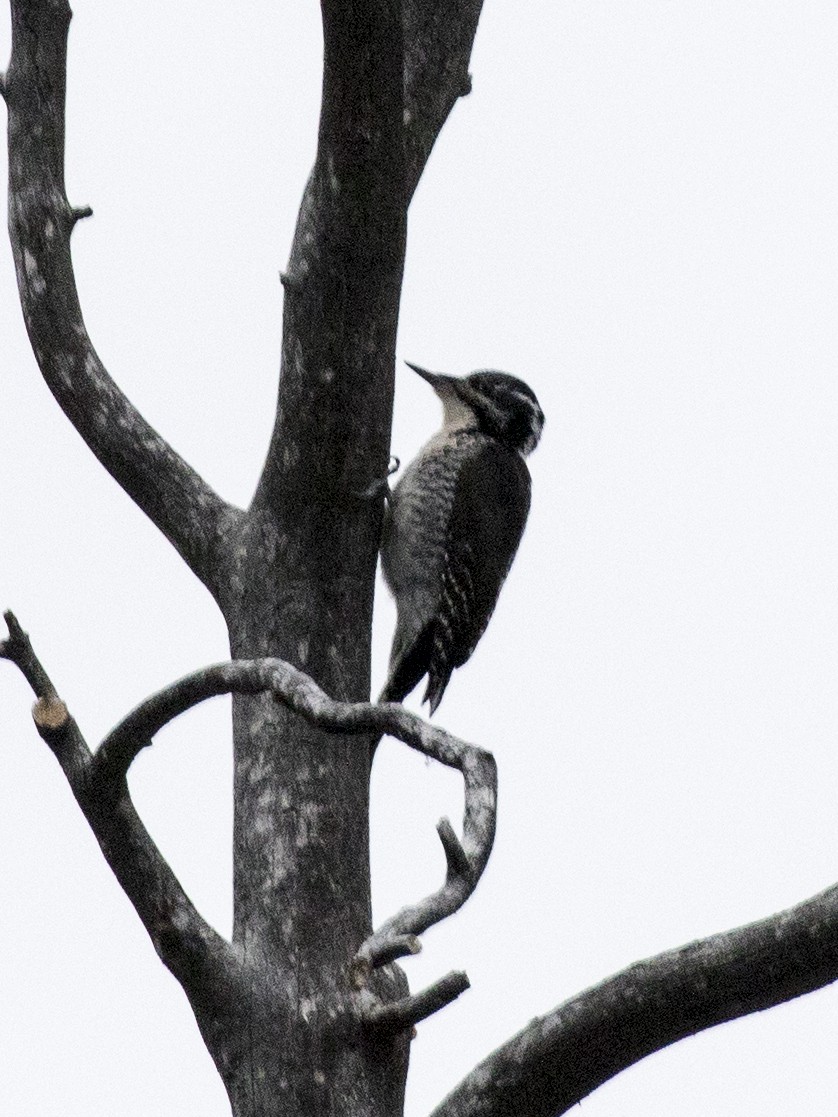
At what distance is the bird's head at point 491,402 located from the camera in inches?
247

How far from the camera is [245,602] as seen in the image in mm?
3930

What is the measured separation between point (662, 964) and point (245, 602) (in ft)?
4.17

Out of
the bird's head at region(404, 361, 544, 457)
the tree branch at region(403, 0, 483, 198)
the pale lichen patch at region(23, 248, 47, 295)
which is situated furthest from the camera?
the bird's head at region(404, 361, 544, 457)

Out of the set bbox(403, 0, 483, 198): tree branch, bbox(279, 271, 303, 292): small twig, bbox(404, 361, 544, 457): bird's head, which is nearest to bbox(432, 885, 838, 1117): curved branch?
bbox(279, 271, 303, 292): small twig

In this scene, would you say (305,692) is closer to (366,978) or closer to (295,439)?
(366,978)

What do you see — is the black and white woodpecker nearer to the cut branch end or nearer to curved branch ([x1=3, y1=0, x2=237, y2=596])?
curved branch ([x1=3, y1=0, x2=237, y2=596])

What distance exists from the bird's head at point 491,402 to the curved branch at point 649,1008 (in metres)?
3.33

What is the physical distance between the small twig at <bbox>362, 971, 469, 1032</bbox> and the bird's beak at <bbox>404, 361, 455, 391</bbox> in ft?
10.5

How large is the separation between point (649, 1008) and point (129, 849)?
0.88m

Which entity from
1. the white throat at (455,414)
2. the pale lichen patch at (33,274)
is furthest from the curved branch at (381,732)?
the white throat at (455,414)

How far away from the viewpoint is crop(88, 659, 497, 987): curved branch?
103 inches

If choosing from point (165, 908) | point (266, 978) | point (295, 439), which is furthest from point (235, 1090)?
point (295, 439)

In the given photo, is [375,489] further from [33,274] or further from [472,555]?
[472,555]

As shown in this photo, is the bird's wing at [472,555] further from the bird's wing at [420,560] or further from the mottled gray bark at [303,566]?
the mottled gray bark at [303,566]
